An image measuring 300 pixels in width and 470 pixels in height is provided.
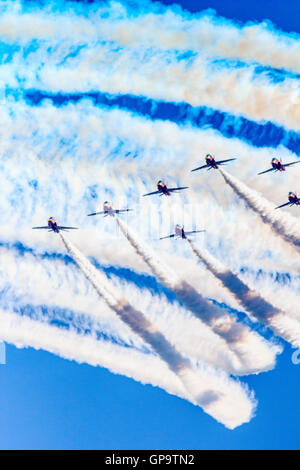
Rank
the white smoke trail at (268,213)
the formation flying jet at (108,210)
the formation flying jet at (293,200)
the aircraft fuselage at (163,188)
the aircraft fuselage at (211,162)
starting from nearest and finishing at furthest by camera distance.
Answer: the white smoke trail at (268,213), the formation flying jet at (293,200), the aircraft fuselage at (211,162), the aircraft fuselage at (163,188), the formation flying jet at (108,210)

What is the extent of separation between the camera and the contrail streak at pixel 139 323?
78375 millimetres

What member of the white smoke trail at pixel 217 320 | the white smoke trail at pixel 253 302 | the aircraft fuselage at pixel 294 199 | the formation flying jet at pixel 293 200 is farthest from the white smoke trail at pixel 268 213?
the white smoke trail at pixel 217 320

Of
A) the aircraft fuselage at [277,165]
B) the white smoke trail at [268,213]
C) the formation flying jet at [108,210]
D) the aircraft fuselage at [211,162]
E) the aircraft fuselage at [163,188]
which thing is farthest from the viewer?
the formation flying jet at [108,210]

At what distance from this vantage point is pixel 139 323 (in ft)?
263

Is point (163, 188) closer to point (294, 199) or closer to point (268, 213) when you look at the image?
point (268, 213)

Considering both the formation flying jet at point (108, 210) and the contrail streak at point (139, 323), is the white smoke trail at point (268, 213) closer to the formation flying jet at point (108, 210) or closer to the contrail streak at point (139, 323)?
the formation flying jet at point (108, 210)

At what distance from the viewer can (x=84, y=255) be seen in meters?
80.1

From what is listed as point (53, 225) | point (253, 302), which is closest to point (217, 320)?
point (253, 302)

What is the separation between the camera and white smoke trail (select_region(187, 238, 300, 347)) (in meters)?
75.9

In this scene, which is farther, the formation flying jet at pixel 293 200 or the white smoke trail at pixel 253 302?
the white smoke trail at pixel 253 302

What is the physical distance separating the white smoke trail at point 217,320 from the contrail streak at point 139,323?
511cm
